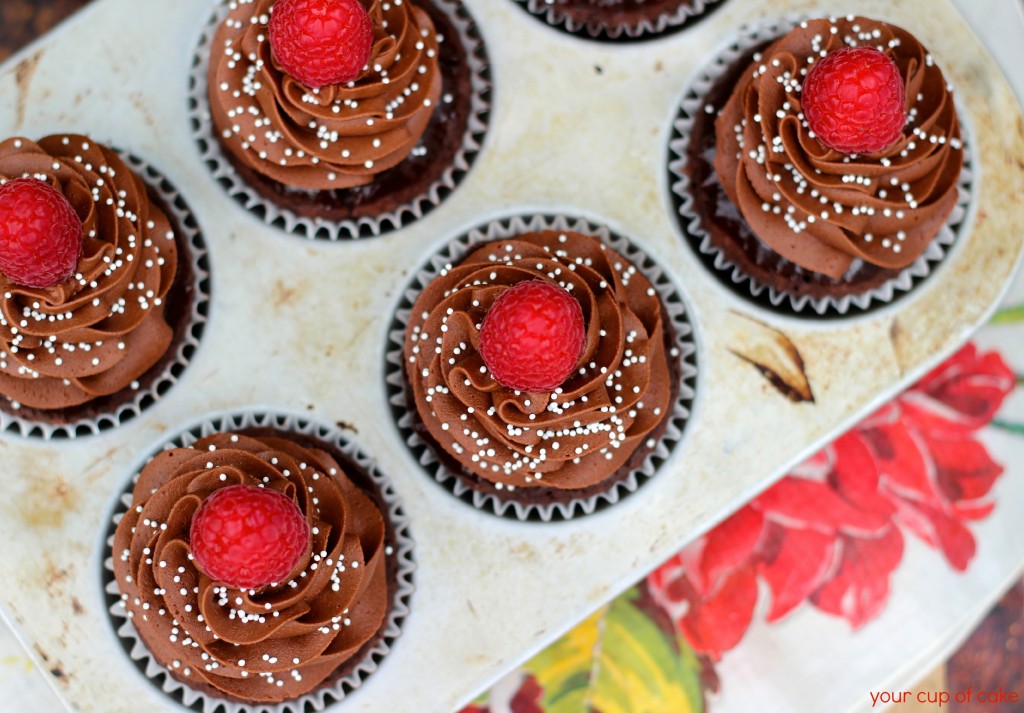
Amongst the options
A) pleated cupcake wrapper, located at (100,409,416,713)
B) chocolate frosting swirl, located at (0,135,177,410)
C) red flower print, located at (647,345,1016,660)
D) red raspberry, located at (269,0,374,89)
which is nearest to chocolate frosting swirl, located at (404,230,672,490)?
pleated cupcake wrapper, located at (100,409,416,713)

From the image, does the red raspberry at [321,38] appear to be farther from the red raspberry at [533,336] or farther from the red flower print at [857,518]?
the red flower print at [857,518]

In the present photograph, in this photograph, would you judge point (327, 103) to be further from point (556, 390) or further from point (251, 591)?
point (251, 591)

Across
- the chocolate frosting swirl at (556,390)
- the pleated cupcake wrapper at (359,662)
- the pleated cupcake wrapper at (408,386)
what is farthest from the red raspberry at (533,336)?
the pleated cupcake wrapper at (359,662)

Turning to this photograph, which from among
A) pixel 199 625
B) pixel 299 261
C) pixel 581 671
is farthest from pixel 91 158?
pixel 581 671

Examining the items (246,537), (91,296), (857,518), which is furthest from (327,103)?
(857,518)

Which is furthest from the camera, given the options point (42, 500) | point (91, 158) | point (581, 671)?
point (581, 671)

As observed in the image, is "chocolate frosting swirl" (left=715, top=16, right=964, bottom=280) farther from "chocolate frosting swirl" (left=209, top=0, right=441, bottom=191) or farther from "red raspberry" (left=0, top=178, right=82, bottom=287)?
"red raspberry" (left=0, top=178, right=82, bottom=287)

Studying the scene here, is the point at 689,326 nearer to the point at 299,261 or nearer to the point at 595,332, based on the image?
the point at 595,332
